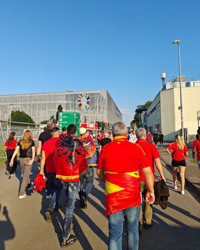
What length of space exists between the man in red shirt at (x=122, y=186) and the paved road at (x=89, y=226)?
101cm

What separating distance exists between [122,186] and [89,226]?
2.04 m

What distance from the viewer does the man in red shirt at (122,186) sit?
2457 millimetres

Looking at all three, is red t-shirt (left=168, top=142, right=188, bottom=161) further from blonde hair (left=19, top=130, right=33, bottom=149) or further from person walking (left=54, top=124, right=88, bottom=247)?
blonde hair (left=19, top=130, right=33, bottom=149)

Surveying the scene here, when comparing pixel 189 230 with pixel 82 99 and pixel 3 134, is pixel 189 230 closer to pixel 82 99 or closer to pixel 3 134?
pixel 3 134

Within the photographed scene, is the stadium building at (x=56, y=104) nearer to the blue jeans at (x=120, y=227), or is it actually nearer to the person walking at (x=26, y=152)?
the person walking at (x=26, y=152)

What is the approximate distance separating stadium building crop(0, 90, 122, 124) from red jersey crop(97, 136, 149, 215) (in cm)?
10802

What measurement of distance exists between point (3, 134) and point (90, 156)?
10.5m

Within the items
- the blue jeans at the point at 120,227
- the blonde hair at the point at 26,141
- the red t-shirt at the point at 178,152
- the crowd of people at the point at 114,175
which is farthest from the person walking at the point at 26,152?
the blue jeans at the point at 120,227

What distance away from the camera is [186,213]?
4727 millimetres

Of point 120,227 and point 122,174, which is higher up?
point 122,174

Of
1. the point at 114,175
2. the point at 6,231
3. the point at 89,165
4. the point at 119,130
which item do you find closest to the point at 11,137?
the point at 89,165

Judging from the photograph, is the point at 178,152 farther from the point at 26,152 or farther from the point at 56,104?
the point at 56,104

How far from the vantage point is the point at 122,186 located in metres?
2.47

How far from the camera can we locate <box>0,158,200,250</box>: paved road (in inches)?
134
